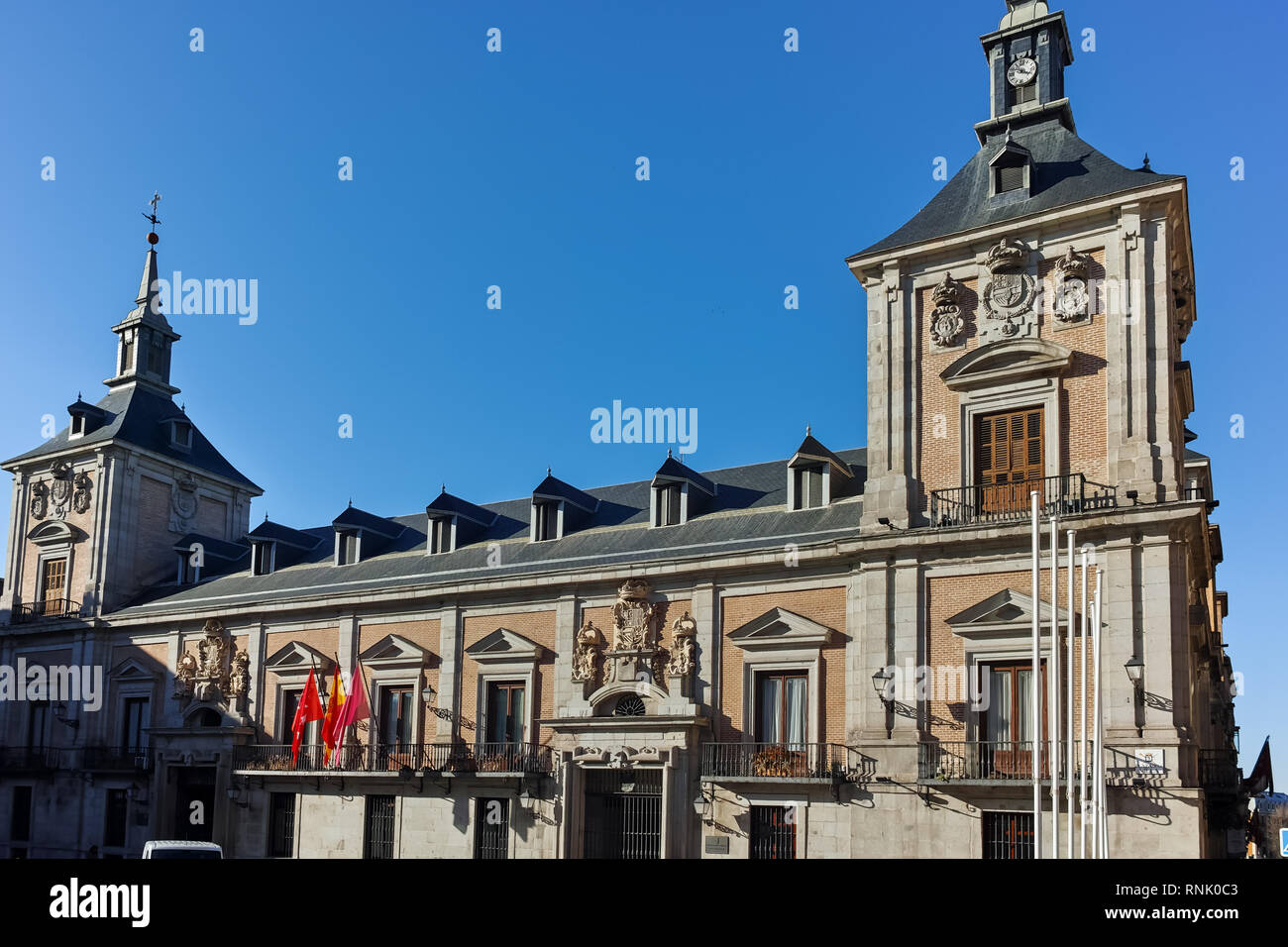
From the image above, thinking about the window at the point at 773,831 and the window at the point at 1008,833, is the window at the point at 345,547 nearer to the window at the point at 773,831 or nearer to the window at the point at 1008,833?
the window at the point at 773,831

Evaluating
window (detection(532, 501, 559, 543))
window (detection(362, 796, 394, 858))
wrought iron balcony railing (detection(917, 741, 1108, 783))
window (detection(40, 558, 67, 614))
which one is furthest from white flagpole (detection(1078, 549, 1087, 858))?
window (detection(40, 558, 67, 614))

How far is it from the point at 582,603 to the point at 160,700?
15.3 metres

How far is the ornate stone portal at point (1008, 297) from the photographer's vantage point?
25219mm

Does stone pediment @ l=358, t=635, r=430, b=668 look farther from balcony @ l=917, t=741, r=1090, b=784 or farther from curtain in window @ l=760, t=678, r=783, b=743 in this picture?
balcony @ l=917, t=741, r=1090, b=784

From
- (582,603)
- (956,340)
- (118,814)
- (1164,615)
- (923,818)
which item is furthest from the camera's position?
(118,814)

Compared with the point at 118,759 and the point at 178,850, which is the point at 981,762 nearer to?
the point at 178,850

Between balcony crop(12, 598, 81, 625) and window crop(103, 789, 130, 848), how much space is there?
20.9 feet

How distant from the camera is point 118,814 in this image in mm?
36688

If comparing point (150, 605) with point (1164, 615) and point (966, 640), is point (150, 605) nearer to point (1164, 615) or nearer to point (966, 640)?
point (966, 640)

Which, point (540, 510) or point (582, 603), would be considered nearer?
point (582, 603)

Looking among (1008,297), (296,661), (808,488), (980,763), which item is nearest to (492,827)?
(296,661)

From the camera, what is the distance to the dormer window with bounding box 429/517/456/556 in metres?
35.0

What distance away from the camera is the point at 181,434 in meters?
43.7
